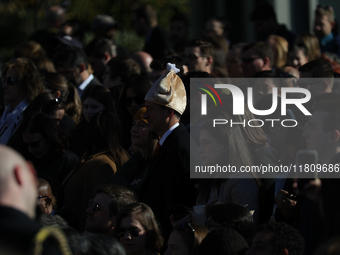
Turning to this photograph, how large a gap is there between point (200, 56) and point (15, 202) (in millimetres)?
5249

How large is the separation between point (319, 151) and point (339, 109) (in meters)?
0.34

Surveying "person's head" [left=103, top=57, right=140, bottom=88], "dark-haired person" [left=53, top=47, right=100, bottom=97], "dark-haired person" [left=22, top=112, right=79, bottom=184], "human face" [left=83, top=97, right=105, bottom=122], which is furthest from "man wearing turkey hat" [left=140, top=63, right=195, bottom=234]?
"dark-haired person" [left=53, top=47, right=100, bottom=97]

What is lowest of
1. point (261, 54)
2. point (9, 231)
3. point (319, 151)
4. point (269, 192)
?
point (261, 54)

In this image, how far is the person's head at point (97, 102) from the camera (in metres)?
6.03

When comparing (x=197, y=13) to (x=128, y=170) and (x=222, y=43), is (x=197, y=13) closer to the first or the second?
(x=222, y=43)

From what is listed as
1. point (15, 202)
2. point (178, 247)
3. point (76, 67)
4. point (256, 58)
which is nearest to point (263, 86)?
point (256, 58)

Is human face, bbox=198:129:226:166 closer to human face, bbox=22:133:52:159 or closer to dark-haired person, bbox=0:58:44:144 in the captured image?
human face, bbox=22:133:52:159

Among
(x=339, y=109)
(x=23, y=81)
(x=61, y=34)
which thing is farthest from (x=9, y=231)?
(x=61, y=34)

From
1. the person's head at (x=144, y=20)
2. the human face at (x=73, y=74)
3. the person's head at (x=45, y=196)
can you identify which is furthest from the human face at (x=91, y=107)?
the person's head at (x=144, y=20)

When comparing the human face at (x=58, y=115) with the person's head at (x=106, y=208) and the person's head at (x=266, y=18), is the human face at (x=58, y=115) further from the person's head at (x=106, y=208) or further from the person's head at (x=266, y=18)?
the person's head at (x=266, y=18)

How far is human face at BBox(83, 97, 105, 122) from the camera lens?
6.02 meters

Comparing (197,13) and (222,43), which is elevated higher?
(222,43)

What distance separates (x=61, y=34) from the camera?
31.7 ft

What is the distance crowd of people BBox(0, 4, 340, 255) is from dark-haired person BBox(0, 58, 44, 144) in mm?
12
